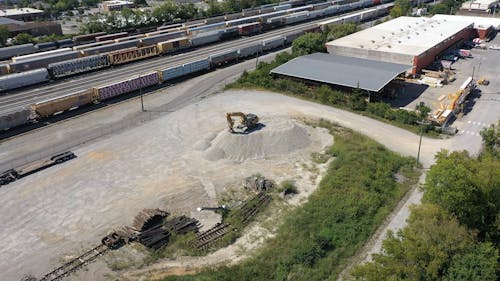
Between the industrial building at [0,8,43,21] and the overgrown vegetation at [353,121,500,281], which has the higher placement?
the industrial building at [0,8,43,21]

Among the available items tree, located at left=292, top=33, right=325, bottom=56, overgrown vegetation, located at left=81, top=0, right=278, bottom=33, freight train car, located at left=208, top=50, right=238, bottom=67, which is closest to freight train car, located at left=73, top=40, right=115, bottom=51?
overgrown vegetation, located at left=81, top=0, right=278, bottom=33

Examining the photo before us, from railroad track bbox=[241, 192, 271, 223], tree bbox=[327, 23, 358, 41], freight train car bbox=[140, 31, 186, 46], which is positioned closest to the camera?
railroad track bbox=[241, 192, 271, 223]

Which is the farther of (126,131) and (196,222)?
(126,131)

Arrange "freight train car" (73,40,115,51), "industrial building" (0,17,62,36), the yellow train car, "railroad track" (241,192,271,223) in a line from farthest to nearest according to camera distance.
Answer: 1. "industrial building" (0,17,62,36)
2. the yellow train car
3. "freight train car" (73,40,115,51)
4. "railroad track" (241,192,271,223)

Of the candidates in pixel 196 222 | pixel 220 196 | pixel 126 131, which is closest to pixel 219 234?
pixel 196 222

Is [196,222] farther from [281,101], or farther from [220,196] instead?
[281,101]

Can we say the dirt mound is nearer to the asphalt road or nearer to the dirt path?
the dirt path
